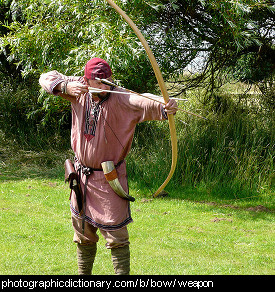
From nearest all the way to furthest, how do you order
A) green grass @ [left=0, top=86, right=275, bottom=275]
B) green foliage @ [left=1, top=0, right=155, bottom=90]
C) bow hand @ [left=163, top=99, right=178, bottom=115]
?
bow hand @ [left=163, top=99, right=178, bottom=115] → green grass @ [left=0, top=86, right=275, bottom=275] → green foliage @ [left=1, top=0, right=155, bottom=90]

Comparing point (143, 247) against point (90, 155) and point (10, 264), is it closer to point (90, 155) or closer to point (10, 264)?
point (10, 264)

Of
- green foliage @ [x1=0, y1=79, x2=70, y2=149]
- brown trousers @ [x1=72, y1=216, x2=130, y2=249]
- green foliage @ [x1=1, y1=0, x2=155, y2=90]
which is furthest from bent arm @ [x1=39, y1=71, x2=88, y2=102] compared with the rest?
green foliage @ [x1=0, y1=79, x2=70, y2=149]

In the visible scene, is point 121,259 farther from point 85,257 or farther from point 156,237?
point 156,237

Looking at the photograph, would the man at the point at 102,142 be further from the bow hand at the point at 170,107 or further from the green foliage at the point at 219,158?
the green foliage at the point at 219,158

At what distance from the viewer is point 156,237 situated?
5102 mm

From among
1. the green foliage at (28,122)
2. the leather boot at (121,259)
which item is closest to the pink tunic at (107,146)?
the leather boot at (121,259)

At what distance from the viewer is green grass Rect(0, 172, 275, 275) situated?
425 cm

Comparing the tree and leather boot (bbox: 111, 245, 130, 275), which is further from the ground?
the tree

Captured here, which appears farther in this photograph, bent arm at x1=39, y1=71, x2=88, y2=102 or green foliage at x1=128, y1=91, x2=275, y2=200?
green foliage at x1=128, y1=91, x2=275, y2=200

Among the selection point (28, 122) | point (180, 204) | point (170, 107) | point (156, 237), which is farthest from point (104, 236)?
point (28, 122)

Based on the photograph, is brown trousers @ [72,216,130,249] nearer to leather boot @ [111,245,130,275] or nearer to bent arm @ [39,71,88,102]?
leather boot @ [111,245,130,275]

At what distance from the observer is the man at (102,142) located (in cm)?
314

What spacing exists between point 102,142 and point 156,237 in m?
2.24

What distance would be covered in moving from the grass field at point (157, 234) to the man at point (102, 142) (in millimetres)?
1029
